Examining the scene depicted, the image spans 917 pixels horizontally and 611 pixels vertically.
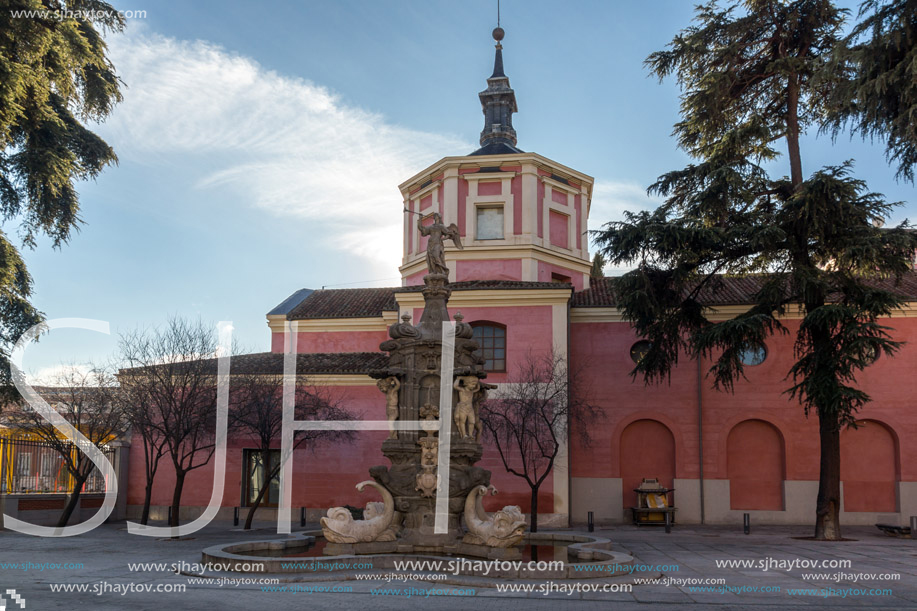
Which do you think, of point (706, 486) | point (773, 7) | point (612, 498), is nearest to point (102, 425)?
point (612, 498)

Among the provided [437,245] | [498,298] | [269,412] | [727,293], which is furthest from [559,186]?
[437,245]

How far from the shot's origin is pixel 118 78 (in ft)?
56.9

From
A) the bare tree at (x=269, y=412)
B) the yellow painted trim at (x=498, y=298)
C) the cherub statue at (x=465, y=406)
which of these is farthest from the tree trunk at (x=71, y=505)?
the cherub statue at (x=465, y=406)

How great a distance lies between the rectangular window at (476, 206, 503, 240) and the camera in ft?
93.9

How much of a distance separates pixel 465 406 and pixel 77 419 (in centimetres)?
1341

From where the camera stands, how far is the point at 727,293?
2786 cm

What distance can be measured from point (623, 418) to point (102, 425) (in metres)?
16.2

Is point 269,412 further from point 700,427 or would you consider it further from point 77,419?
point 700,427

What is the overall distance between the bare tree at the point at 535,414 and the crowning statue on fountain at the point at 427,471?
7772 mm

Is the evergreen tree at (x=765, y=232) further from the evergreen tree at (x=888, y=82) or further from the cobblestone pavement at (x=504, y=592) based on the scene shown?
the evergreen tree at (x=888, y=82)

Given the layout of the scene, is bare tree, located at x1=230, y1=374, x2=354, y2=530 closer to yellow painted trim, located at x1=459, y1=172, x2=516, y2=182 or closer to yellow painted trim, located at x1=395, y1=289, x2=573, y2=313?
yellow painted trim, located at x1=395, y1=289, x2=573, y2=313

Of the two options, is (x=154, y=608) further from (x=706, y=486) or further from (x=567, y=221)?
(x=567, y=221)

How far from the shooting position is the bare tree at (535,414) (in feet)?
74.0

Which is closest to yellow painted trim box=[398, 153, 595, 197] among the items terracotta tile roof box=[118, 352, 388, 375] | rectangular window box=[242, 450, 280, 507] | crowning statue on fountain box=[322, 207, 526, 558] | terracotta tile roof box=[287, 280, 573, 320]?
terracotta tile roof box=[287, 280, 573, 320]
